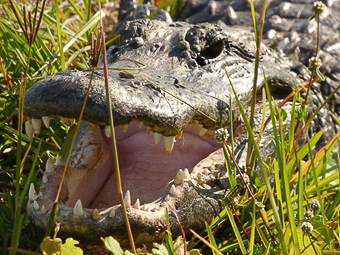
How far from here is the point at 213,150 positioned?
2.91 m

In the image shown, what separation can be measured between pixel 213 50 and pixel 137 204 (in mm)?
1376

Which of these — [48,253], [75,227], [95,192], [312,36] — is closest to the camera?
[48,253]

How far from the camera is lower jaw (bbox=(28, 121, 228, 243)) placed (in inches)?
80.4

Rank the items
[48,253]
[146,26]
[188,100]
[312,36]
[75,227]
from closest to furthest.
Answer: [48,253] < [75,227] < [188,100] < [146,26] < [312,36]

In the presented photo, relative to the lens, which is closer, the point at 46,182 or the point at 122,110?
the point at 122,110

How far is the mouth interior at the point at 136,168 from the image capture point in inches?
101

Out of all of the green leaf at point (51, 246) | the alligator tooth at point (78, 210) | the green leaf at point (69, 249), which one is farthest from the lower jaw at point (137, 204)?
the green leaf at point (51, 246)

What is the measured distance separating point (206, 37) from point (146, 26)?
42 cm

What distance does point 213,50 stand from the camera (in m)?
3.13

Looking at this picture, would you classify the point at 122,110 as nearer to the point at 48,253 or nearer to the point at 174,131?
the point at 174,131

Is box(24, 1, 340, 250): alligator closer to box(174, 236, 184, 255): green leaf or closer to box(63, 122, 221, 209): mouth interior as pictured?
box(63, 122, 221, 209): mouth interior

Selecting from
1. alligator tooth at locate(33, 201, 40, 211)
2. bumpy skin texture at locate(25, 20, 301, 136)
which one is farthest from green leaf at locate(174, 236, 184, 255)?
alligator tooth at locate(33, 201, 40, 211)

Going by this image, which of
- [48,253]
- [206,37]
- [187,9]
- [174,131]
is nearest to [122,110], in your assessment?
[174,131]

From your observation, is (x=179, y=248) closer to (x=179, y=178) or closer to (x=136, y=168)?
(x=179, y=178)
